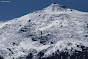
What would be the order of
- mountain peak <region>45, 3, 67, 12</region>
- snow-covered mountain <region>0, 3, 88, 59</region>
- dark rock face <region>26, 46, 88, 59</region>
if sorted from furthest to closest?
1. mountain peak <region>45, 3, 67, 12</region>
2. snow-covered mountain <region>0, 3, 88, 59</region>
3. dark rock face <region>26, 46, 88, 59</region>

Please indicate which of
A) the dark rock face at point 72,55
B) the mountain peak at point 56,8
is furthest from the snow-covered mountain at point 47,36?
the mountain peak at point 56,8

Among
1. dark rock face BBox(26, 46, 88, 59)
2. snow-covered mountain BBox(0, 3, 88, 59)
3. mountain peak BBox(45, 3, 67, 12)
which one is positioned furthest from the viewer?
mountain peak BBox(45, 3, 67, 12)

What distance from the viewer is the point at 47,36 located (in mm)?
73000

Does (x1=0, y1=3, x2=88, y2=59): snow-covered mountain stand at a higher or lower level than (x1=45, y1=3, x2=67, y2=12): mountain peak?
lower

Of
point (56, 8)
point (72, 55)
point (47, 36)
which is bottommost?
point (72, 55)

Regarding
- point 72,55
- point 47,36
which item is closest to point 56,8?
point 47,36

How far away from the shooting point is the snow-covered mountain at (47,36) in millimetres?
61559

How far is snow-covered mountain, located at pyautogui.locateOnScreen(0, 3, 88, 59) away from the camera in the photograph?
61.6m

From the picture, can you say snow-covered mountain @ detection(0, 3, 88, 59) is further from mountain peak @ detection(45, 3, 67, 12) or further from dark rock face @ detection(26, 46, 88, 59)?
mountain peak @ detection(45, 3, 67, 12)

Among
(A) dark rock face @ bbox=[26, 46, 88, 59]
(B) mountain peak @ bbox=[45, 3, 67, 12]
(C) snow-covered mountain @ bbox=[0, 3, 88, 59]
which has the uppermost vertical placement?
(B) mountain peak @ bbox=[45, 3, 67, 12]

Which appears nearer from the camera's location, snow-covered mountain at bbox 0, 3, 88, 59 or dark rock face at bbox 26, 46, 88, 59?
dark rock face at bbox 26, 46, 88, 59

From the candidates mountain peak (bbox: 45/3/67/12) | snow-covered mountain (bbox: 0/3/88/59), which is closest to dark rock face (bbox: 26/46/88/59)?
snow-covered mountain (bbox: 0/3/88/59)

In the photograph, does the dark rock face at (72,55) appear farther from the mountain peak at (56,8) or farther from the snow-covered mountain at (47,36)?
the mountain peak at (56,8)

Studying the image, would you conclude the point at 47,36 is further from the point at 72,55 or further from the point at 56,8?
the point at 56,8
